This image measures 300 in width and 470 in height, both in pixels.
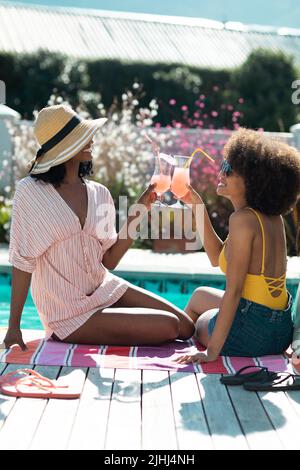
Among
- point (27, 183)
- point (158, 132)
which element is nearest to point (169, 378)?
point (27, 183)

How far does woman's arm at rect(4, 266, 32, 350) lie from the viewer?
399cm

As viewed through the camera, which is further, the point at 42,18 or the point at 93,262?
the point at 42,18

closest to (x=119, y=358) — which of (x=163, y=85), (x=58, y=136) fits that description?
(x=58, y=136)

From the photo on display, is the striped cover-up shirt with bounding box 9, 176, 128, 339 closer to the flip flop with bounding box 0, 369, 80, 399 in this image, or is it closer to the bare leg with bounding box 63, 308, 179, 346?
the bare leg with bounding box 63, 308, 179, 346

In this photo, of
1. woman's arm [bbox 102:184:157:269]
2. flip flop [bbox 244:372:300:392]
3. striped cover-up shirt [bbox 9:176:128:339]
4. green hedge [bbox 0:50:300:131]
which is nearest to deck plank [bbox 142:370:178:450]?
flip flop [bbox 244:372:300:392]

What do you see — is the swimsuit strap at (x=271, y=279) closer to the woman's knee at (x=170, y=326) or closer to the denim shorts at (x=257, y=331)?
the denim shorts at (x=257, y=331)

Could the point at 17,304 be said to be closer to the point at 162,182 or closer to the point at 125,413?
the point at 162,182

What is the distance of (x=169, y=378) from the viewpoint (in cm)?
361

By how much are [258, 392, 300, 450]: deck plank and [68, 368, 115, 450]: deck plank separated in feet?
2.10

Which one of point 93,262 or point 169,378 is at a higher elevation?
point 93,262

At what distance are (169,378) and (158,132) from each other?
7595mm

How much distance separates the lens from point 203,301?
457 cm
